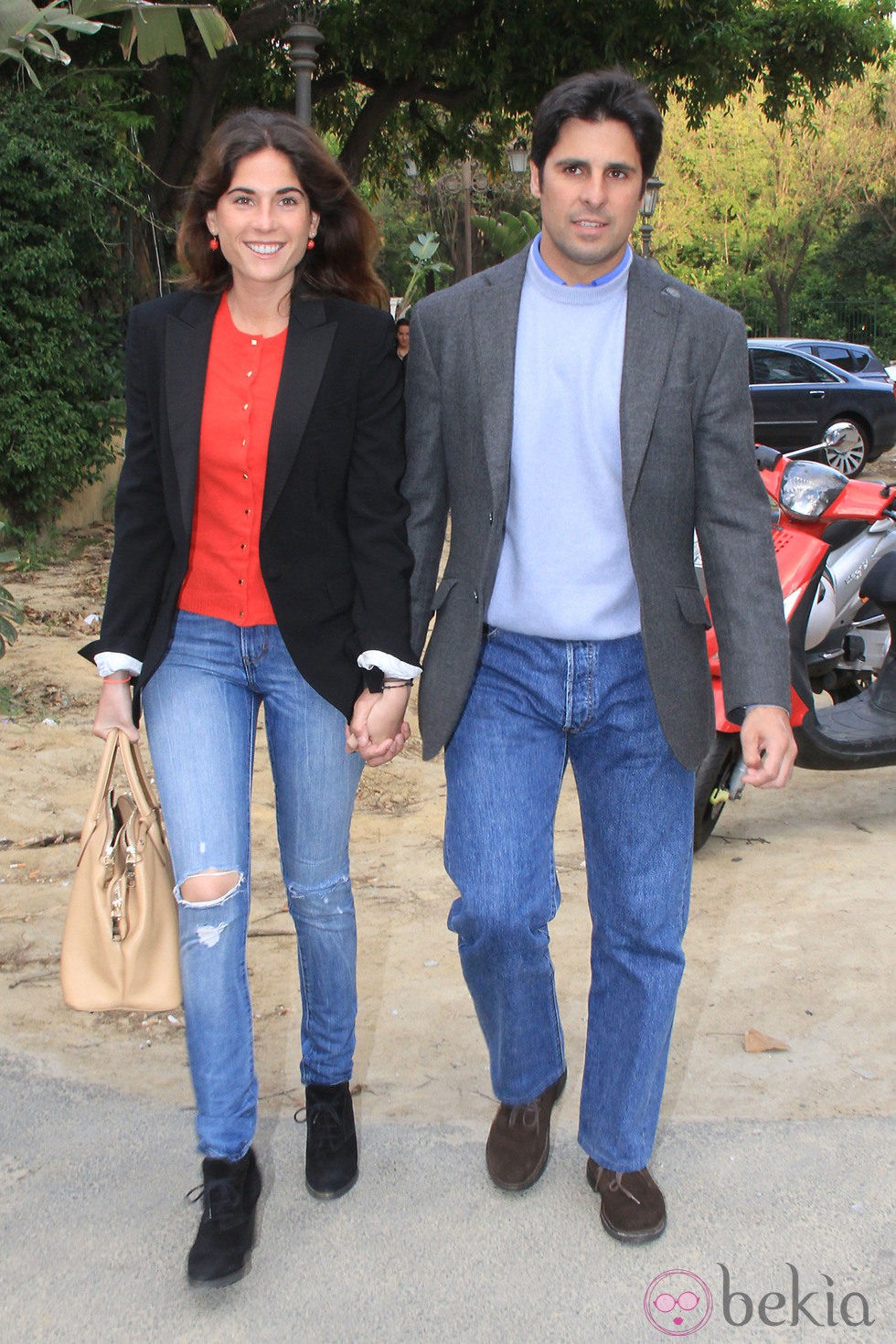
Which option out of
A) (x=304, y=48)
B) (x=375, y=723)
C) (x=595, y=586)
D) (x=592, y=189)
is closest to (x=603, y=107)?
(x=592, y=189)

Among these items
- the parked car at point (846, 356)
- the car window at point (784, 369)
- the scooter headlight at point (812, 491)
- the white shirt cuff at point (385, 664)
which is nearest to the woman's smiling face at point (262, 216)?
the white shirt cuff at point (385, 664)

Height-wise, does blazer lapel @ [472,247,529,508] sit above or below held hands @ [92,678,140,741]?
above

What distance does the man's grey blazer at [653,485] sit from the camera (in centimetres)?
255

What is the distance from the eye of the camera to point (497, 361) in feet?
8.49

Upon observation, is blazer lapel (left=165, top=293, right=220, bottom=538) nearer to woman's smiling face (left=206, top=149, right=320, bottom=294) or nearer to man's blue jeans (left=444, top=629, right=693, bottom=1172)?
woman's smiling face (left=206, top=149, right=320, bottom=294)

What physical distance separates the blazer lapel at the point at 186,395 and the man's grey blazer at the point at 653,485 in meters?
0.41

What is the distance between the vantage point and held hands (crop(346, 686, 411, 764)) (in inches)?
104

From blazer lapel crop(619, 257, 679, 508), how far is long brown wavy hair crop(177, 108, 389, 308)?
0.56 m

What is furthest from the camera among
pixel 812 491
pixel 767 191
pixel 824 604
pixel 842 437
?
pixel 767 191

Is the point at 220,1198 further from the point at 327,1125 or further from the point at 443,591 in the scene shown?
the point at 443,591

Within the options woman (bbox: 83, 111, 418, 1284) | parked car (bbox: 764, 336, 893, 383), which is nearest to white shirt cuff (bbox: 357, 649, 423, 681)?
woman (bbox: 83, 111, 418, 1284)

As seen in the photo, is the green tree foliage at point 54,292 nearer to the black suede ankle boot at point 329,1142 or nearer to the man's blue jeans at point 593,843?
the black suede ankle boot at point 329,1142

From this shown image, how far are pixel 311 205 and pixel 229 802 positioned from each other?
3.78 feet

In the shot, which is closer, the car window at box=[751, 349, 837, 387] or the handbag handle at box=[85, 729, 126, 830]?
the handbag handle at box=[85, 729, 126, 830]
